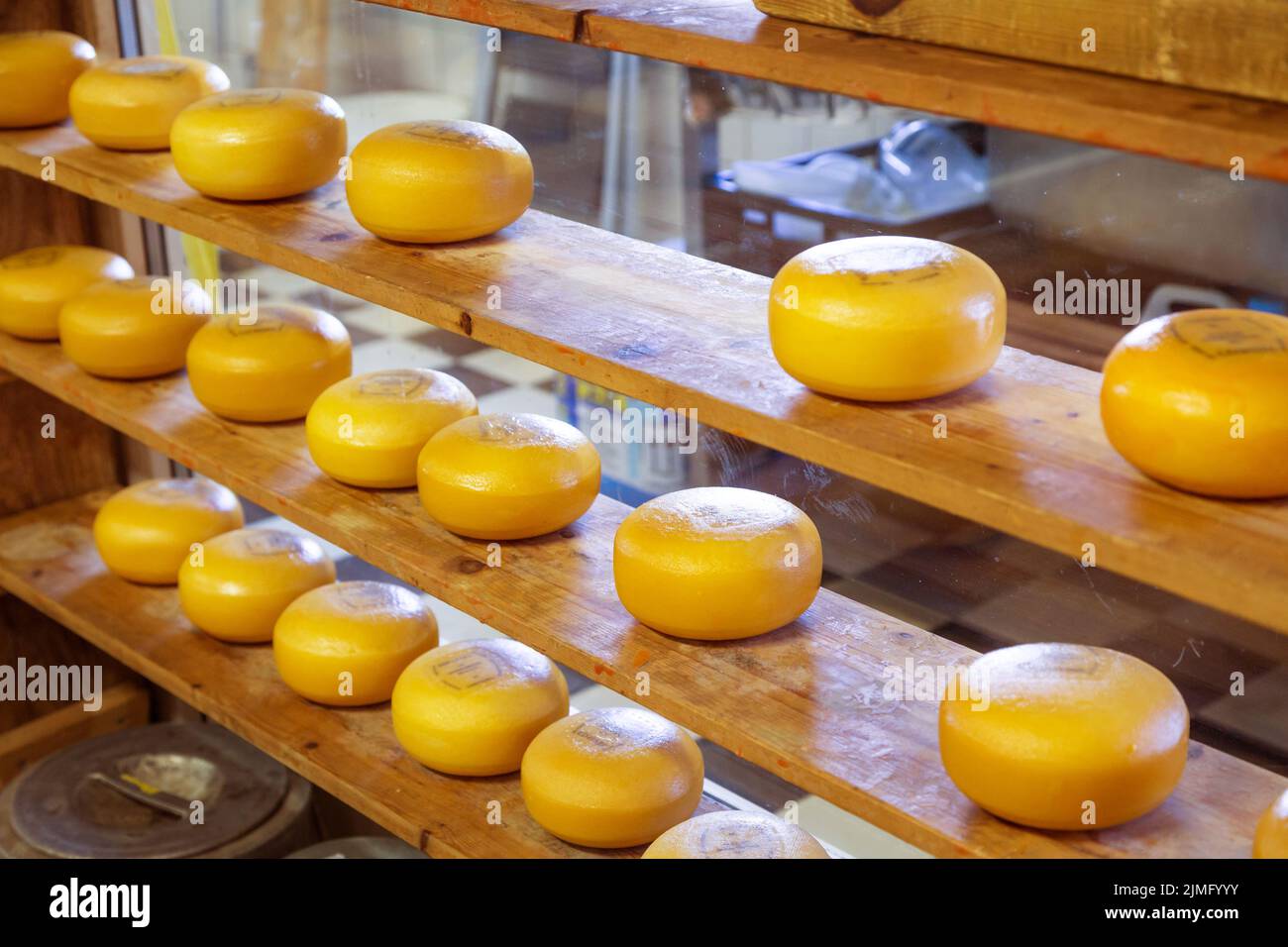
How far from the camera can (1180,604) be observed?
1674 millimetres

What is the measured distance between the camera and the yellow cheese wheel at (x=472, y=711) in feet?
Result: 6.32

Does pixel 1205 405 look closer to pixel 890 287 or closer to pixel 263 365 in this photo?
pixel 890 287

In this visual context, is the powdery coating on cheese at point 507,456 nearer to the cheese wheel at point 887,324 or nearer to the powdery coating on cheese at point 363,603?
the powdery coating on cheese at point 363,603

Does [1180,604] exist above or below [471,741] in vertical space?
above

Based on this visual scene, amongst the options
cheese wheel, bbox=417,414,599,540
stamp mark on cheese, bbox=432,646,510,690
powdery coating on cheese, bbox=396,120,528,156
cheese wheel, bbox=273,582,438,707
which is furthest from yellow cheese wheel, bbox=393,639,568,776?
powdery coating on cheese, bbox=396,120,528,156

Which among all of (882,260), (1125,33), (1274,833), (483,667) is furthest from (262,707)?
(1125,33)

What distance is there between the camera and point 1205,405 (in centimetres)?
116

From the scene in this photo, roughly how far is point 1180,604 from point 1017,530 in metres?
0.57

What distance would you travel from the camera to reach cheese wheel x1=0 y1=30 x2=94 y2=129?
230 centimetres

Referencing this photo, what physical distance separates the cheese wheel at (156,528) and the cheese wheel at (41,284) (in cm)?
33

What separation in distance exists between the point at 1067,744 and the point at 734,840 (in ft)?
1.44

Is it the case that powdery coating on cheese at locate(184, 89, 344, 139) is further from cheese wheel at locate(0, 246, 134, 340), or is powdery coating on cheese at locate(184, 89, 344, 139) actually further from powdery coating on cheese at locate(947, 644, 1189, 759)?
powdery coating on cheese at locate(947, 644, 1189, 759)
